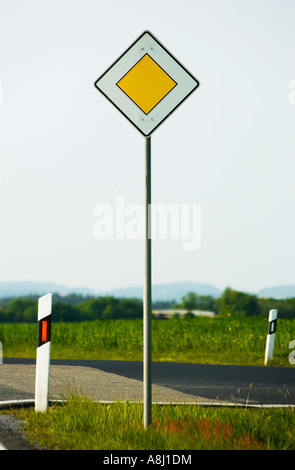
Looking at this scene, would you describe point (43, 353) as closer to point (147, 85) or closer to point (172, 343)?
point (147, 85)

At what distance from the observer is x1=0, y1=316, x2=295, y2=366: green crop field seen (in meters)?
16.7

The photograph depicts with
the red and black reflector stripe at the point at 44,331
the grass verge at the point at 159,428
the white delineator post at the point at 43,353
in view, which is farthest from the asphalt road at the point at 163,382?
the red and black reflector stripe at the point at 44,331

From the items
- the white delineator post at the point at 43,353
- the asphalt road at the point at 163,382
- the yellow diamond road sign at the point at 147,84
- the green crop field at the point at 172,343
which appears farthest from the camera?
the green crop field at the point at 172,343

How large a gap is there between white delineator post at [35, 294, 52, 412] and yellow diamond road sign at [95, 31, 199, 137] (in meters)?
2.64

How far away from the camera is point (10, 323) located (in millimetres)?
31156

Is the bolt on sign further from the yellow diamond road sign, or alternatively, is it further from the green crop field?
the green crop field

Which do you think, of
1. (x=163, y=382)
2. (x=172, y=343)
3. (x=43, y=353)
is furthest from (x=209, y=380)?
(x=172, y=343)

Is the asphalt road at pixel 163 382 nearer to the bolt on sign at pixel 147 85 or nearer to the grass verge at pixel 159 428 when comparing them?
the grass verge at pixel 159 428

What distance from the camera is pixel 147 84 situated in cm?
643

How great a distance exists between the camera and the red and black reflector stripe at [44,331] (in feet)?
25.7

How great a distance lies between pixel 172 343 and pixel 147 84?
44.1ft

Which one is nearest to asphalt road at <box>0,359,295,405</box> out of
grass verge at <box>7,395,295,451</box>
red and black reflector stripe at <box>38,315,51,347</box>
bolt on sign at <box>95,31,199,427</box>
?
grass verge at <box>7,395,295,451</box>

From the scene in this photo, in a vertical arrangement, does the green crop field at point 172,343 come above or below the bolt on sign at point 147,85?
below
